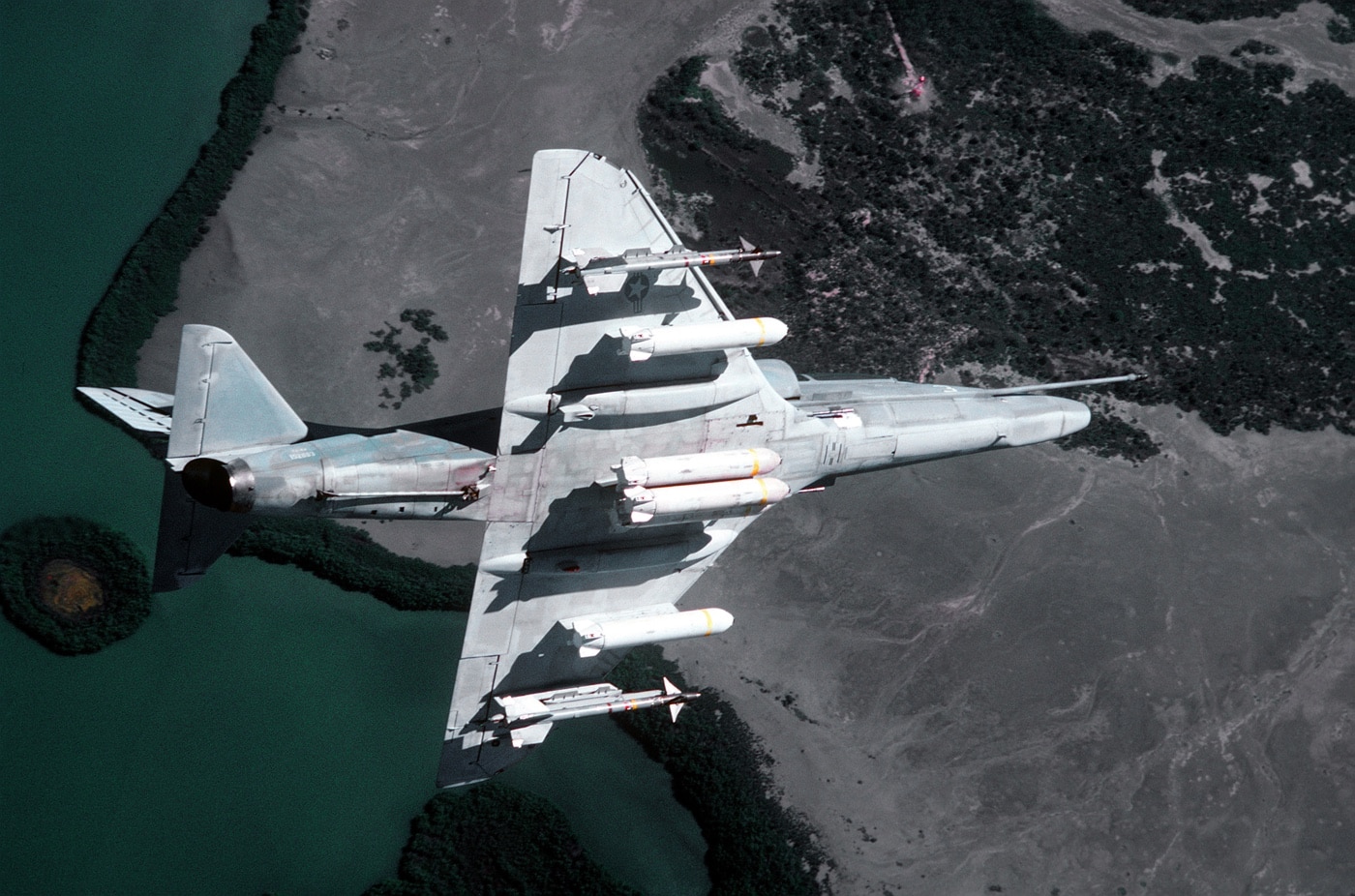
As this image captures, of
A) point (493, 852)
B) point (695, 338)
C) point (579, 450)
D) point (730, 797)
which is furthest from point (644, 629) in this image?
point (493, 852)

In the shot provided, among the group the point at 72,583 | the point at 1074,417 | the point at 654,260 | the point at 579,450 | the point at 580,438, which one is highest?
the point at 654,260

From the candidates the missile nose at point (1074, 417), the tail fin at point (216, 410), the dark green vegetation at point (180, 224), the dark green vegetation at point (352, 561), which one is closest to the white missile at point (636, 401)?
the tail fin at point (216, 410)

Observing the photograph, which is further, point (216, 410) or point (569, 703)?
point (569, 703)

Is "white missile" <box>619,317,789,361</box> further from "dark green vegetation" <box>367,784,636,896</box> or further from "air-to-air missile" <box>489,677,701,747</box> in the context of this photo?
"dark green vegetation" <box>367,784,636,896</box>

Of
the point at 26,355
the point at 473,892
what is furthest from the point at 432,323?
the point at 473,892

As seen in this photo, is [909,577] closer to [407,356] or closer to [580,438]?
[580,438]
